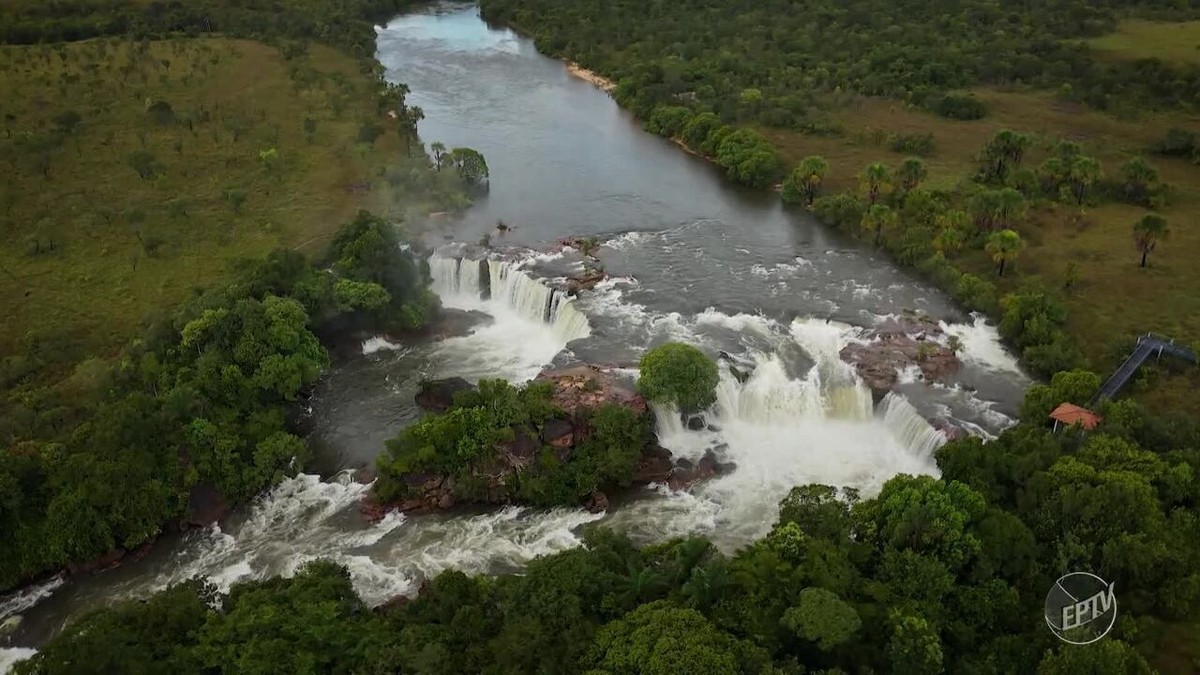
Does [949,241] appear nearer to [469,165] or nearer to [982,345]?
[982,345]

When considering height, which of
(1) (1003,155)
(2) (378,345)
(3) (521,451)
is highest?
(1) (1003,155)

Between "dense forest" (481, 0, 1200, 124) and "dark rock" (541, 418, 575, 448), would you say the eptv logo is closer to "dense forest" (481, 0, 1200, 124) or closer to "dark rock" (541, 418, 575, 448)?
"dark rock" (541, 418, 575, 448)

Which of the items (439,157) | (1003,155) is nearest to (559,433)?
(439,157)

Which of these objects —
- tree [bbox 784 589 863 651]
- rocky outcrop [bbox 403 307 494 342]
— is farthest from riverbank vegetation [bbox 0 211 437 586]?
tree [bbox 784 589 863 651]

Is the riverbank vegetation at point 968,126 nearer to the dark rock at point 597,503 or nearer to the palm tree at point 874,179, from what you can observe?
the palm tree at point 874,179

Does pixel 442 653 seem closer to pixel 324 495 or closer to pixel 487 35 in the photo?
pixel 324 495
